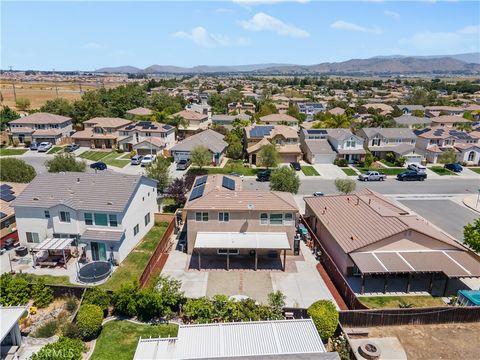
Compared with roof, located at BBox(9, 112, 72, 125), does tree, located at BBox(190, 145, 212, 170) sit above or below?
below

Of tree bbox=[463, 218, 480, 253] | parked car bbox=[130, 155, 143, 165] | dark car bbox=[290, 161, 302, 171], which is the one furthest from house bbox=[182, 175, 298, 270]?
parked car bbox=[130, 155, 143, 165]

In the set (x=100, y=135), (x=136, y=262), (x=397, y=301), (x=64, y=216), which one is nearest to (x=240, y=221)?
(x=136, y=262)

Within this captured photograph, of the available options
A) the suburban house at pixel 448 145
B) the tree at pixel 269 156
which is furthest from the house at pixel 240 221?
the suburban house at pixel 448 145

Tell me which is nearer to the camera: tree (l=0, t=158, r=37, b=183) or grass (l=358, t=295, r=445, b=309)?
grass (l=358, t=295, r=445, b=309)

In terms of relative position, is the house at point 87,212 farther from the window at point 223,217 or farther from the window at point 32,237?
the window at point 223,217

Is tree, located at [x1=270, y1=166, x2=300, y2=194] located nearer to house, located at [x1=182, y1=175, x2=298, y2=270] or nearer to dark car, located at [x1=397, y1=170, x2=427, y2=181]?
house, located at [x1=182, y1=175, x2=298, y2=270]

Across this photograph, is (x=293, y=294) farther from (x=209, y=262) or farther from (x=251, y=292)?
(x=209, y=262)

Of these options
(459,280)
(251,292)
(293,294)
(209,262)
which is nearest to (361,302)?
(293,294)
